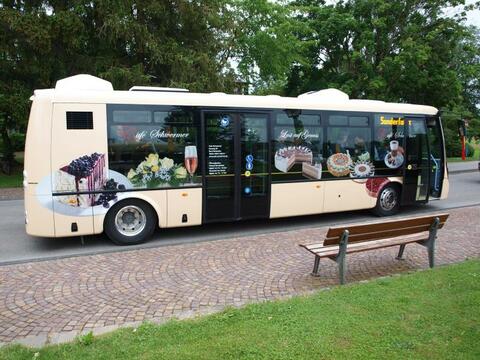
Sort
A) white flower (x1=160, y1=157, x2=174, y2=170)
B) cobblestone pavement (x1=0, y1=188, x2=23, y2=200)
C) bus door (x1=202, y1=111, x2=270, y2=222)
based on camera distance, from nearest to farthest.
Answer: white flower (x1=160, y1=157, x2=174, y2=170) → bus door (x1=202, y1=111, x2=270, y2=222) → cobblestone pavement (x1=0, y1=188, x2=23, y2=200)

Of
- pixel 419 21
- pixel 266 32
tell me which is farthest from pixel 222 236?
pixel 419 21

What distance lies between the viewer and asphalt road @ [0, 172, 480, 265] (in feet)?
24.9

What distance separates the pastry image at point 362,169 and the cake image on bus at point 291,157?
130 centimetres

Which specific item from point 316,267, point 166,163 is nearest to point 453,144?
point 166,163

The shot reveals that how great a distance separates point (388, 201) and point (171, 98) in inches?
245

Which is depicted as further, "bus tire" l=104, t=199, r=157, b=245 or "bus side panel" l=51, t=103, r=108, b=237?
"bus tire" l=104, t=199, r=157, b=245

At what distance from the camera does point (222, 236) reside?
8797mm

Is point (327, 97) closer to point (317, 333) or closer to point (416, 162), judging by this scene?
point (416, 162)

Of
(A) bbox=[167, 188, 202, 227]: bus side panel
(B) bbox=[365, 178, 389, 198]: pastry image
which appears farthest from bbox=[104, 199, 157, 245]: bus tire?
(B) bbox=[365, 178, 389, 198]: pastry image

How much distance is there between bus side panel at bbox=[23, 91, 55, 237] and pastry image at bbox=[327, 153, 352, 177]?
5987 millimetres

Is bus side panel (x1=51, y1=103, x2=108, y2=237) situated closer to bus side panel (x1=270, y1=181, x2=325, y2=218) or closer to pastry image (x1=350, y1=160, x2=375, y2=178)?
bus side panel (x1=270, y1=181, x2=325, y2=218)

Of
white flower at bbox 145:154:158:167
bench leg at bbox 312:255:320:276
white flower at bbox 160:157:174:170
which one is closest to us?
bench leg at bbox 312:255:320:276

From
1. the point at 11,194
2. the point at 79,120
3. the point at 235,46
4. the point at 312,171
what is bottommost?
the point at 11,194

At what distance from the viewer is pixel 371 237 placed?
235 inches
